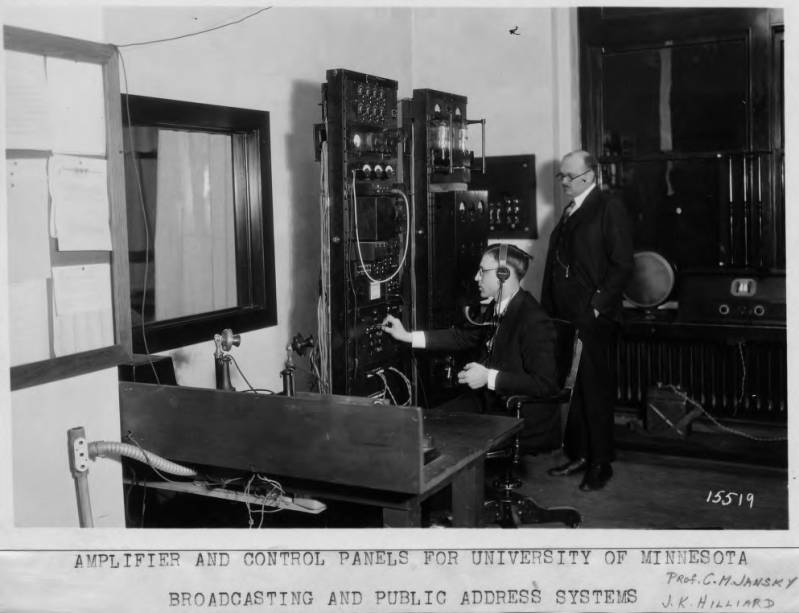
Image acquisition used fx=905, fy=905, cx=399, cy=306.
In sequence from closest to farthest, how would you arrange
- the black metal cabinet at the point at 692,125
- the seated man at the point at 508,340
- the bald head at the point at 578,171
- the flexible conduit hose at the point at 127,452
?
the flexible conduit hose at the point at 127,452 → the seated man at the point at 508,340 → the bald head at the point at 578,171 → the black metal cabinet at the point at 692,125

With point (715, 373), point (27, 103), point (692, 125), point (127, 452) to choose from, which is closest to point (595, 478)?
point (715, 373)

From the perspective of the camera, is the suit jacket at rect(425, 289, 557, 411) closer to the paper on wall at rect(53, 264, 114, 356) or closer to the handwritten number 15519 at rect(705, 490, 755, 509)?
the handwritten number 15519 at rect(705, 490, 755, 509)

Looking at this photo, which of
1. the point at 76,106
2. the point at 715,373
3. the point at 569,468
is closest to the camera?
the point at 76,106

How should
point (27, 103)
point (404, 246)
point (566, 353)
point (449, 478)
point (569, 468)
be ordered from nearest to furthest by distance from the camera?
point (27, 103) < point (449, 478) < point (566, 353) < point (404, 246) < point (569, 468)

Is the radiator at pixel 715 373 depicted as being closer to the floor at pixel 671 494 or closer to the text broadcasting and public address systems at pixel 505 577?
the floor at pixel 671 494

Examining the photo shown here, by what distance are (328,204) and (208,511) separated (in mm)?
1407

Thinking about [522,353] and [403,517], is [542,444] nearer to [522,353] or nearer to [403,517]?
[522,353]

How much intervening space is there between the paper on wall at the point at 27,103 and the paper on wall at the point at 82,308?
38 centimetres

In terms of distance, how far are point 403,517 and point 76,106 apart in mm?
1597

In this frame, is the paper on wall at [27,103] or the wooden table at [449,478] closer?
the paper on wall at [27,103]

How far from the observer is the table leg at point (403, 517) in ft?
9.34

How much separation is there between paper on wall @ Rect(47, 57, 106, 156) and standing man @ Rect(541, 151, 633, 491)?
2.91m

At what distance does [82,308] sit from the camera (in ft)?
8.96

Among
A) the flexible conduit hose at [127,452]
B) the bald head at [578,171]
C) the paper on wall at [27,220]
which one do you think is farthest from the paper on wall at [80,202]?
the bald head at [578,171]
